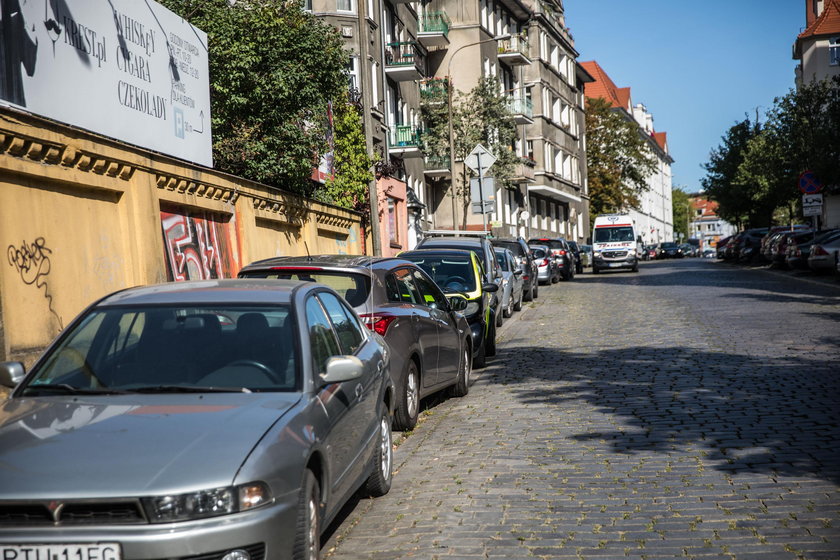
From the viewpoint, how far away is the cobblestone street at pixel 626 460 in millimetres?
5676

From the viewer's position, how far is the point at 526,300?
91.2 ft

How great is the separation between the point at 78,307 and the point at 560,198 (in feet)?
196

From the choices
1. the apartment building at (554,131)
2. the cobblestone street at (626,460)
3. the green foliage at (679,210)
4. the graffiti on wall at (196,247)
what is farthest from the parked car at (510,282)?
the green foliage at (679,210)

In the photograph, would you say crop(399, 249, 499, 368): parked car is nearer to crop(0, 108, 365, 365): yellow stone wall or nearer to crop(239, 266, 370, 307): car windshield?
crop(0, 108, 365, 365): yellow stone wall

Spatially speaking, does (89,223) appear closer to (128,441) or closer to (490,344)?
(490,344)

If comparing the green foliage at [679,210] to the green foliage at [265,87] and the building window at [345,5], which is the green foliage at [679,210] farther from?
the green foliage at [265,87]

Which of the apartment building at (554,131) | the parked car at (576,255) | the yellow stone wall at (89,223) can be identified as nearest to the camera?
the yellow stone wall at (89,223)

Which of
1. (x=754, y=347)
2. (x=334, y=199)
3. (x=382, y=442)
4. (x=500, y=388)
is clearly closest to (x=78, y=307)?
(x=500, y=388)

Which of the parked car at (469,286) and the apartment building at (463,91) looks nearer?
the parked car at (469,286)

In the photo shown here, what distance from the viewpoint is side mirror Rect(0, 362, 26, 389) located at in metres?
5.26

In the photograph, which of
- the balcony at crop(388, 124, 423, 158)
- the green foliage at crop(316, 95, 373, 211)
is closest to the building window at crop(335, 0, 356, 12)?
the balcony at crop(388, 124, 423, 158)

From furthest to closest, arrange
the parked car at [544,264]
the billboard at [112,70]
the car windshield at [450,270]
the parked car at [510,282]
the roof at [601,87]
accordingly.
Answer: the roof at [601,87] → the parked car at [544,264] → the parked car at [510,282] → the car windshield at [450,270] → the billboard at [112,70]

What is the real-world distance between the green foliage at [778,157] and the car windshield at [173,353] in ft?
130

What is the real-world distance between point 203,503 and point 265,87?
17.5m
